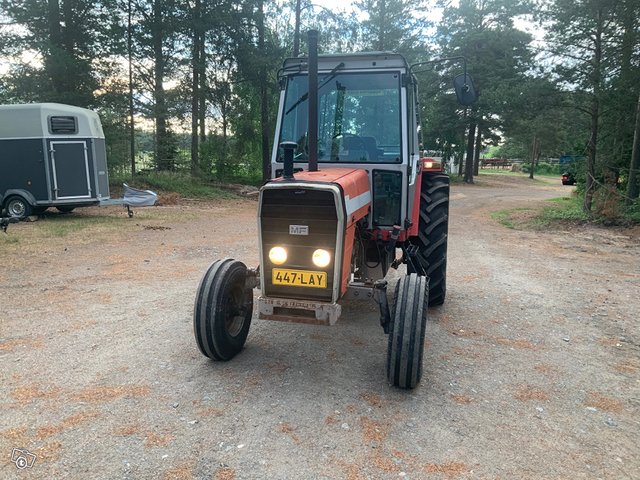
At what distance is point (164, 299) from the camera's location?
591cm

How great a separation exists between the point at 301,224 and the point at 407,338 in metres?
1.19

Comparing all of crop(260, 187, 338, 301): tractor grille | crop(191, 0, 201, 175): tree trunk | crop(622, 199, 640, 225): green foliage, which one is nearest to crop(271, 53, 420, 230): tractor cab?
crop(260, 187, 338, 301): tractor grille

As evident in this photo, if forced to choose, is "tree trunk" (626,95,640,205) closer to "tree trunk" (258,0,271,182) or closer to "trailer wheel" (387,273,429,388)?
"trailer wheel" (387,273,429,388)

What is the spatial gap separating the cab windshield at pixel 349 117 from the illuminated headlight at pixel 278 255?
129 cm

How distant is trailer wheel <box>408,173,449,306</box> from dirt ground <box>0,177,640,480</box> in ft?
1.20

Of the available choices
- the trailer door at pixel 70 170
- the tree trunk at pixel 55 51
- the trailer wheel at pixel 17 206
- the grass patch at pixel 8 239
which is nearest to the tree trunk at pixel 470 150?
the tree trunk at pixel 55 51

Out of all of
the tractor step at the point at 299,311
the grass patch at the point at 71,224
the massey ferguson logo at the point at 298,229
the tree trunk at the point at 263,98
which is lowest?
the grass patch at the point at 71,224

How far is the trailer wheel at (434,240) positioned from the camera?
5.31 meters

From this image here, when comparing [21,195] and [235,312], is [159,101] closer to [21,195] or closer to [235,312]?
[21,195]

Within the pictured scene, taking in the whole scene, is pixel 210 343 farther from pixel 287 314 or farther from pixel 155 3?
pixel 155 3

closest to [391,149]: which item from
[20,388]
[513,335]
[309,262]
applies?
[309,262]

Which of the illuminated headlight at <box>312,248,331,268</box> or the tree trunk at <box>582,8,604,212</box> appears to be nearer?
the illuminated headlight at <box>312,248,331,268</box>

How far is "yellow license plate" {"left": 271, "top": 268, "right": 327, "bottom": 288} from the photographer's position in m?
3.66

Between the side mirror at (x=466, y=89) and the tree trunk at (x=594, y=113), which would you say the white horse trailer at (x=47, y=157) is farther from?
the tree trunk at (x=594, y=113)
